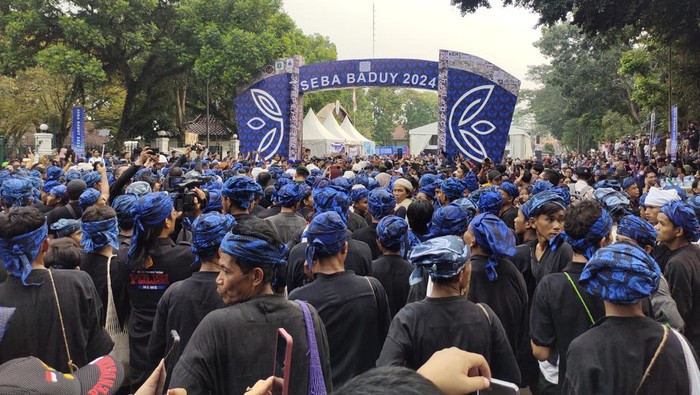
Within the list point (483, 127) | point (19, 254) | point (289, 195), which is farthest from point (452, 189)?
point (483, 127)

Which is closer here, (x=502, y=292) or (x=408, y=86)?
(x=502, y=292)

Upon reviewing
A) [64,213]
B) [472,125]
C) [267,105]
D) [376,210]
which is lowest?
[64,213]

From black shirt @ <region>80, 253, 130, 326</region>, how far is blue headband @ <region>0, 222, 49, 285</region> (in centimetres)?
79

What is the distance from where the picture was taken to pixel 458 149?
19344mm

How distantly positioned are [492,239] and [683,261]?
133 centimetres

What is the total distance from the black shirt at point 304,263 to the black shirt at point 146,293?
3.10 ft

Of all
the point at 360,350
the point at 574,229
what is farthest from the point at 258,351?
the point at 574,229

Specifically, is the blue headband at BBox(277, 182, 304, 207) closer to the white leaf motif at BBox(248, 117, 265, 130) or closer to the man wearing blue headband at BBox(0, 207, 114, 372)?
the man wearing blue headband at BBox(0, 207, 114, 372)

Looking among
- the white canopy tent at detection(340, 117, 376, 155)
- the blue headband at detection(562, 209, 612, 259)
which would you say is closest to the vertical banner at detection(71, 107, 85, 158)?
the blue headband at detection(562, 209, 612, 259)

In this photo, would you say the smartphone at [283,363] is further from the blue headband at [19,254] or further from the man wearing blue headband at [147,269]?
the man wearing blue headband at [147,269]

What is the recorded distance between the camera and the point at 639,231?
411cm

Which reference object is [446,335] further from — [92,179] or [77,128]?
[77,128]

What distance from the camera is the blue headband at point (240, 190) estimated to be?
17.8 ft

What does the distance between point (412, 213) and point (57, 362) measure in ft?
10.2
